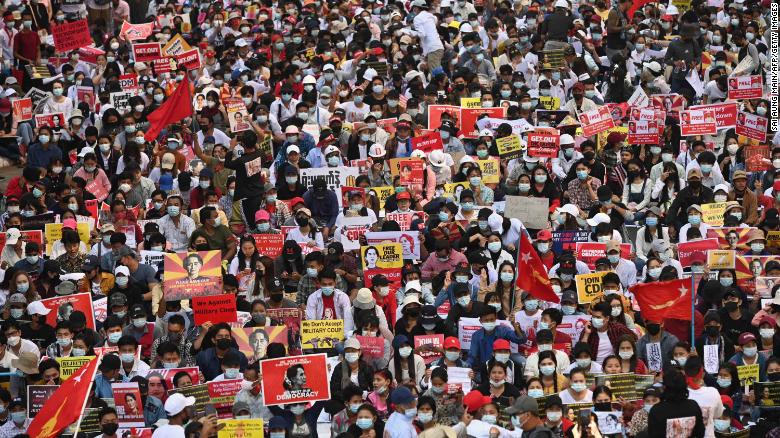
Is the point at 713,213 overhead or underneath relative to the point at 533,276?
overhead

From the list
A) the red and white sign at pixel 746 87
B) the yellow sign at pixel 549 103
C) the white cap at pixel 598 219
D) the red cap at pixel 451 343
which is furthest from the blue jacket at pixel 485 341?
the red and white sign at pixel 746 87

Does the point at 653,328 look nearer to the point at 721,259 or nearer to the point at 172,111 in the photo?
the point at 721,259

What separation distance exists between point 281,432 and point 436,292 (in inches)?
162

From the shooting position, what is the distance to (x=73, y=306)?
69.7 feet

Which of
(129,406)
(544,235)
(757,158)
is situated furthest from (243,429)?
(757,158)

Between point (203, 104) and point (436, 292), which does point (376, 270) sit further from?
point (203, 104)

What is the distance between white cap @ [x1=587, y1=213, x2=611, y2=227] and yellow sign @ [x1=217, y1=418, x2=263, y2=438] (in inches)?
275

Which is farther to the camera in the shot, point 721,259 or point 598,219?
point 598,219

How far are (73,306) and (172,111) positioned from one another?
23.6 ft

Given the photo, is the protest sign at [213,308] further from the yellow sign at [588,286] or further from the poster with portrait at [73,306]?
the yellow sign at [588,286]

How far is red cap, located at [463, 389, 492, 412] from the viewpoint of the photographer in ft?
59.9

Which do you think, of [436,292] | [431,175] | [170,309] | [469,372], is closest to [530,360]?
[469,372]

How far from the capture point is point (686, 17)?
105ft

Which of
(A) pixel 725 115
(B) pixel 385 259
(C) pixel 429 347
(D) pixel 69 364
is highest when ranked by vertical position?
(A) pixel 725 115
